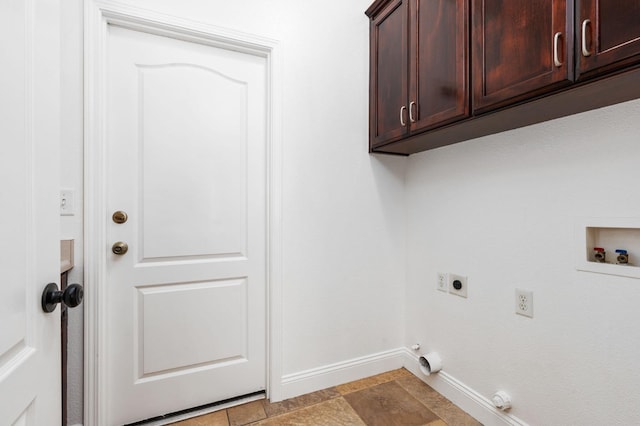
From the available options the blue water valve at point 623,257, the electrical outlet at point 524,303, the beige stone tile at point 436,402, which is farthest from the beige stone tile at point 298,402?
the blue water valve at point 623,257

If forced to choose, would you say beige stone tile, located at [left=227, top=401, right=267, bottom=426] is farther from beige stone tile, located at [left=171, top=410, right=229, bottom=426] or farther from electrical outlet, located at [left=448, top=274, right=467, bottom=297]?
electrical outlet, located at [left=448, top=274, right=467, bottom=297]

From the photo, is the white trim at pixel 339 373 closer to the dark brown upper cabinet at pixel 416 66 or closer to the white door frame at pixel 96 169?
the white door frame at pixel 96 169

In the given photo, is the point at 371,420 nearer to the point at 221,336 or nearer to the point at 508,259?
the point at 221,336

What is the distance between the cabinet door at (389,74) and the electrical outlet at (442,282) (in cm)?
85

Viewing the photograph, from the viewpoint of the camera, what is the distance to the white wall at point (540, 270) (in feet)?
3.55

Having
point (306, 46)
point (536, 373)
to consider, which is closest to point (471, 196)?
point (536, 373)

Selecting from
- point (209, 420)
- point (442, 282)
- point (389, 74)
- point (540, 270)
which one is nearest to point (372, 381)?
point (442, 282)

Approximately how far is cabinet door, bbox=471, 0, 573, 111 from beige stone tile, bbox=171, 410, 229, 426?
1908 millimetres

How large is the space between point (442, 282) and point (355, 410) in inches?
33.8

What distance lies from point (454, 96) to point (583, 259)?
0.84 metres

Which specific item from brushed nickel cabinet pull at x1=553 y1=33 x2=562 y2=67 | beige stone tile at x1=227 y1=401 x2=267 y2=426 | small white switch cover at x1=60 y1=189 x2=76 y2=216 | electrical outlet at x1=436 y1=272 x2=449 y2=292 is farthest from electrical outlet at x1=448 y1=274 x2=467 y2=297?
small white switch cover at x1=60 y1=189 x2=76 y2=216

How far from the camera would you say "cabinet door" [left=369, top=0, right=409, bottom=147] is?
1651 mm

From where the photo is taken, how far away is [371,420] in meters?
1.54

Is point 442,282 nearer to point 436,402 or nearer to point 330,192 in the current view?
point 436,402
